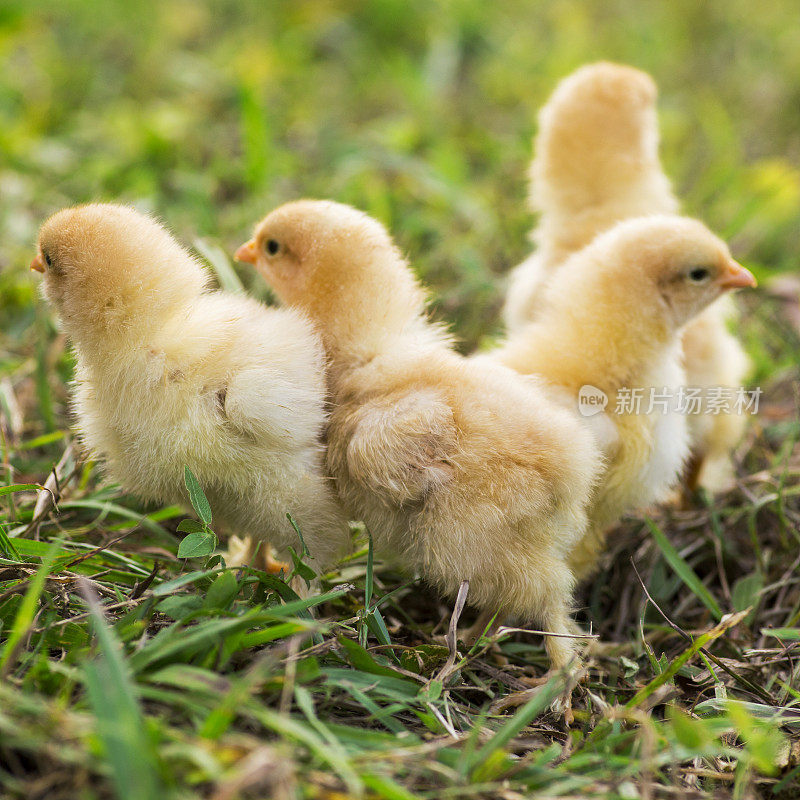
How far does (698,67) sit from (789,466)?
4.19m

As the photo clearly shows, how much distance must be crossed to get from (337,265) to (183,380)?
0.48 meters

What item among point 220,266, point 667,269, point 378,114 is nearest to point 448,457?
point 667,269

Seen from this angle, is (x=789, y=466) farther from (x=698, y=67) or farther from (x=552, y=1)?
(x=552, y=1)

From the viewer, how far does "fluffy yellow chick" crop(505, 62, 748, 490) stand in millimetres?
2688

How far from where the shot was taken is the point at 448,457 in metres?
1.78

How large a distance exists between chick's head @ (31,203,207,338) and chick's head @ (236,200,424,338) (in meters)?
0.31

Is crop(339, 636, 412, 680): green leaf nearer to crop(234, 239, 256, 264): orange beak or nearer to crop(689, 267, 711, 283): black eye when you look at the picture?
crop(234, 239, 256, 264): orange beak

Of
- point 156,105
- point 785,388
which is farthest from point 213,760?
point 156,105

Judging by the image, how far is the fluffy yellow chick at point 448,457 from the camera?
1.77 meters

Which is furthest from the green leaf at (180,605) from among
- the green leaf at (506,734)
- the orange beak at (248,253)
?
the orange beak at (248,253)

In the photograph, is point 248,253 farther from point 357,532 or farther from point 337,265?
point 357,532

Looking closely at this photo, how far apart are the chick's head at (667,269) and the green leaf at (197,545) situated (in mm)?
1165

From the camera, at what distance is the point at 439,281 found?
3.36 meters

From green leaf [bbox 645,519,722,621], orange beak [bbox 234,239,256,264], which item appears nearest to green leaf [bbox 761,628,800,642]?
green leaf [bbox 645,519,722,621]
